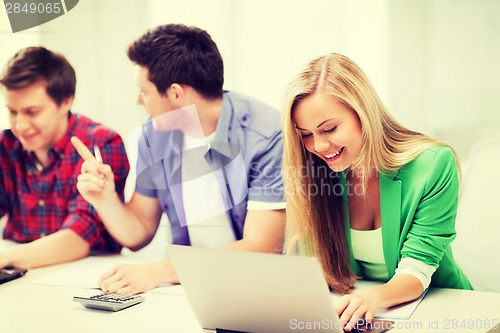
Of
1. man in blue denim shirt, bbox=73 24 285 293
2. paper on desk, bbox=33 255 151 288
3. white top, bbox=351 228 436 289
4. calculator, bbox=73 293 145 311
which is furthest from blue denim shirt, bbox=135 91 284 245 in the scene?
calculator, bbox=73 293 145 311

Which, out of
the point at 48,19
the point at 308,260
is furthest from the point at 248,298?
the point at 48,19

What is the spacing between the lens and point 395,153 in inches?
61.2

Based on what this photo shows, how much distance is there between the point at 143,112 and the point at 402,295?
4.31 feet

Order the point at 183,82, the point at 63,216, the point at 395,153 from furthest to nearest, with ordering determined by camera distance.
Answer: the point at 63,216 < the point at 183,82 < the point at 395,153

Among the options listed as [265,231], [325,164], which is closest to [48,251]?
[265,231]

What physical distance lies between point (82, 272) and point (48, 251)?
20 cm

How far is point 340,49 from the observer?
209cm

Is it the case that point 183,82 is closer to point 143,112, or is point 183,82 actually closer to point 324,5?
point 143,112

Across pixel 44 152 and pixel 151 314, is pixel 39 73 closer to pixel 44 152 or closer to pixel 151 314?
pixel 44 152

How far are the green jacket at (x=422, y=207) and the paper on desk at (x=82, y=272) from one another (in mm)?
769

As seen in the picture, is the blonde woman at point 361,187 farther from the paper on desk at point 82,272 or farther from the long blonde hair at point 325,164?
the paper on desk at point 82,272

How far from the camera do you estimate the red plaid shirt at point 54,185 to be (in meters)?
2.24

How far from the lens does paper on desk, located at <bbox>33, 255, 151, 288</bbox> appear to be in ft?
5.71

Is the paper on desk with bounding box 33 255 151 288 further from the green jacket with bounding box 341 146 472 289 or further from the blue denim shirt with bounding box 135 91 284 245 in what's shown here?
the green jacket with bounding box 341 146 472 289
